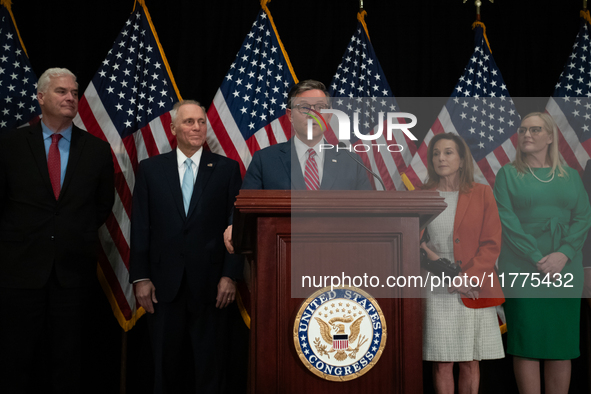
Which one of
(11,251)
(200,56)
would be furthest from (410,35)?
(11,251)

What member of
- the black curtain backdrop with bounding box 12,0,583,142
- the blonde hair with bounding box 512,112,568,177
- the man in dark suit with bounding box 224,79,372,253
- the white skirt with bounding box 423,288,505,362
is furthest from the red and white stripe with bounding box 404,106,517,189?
the man in dark suit with bounding box 224,79,372,253

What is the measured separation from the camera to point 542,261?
2.17m

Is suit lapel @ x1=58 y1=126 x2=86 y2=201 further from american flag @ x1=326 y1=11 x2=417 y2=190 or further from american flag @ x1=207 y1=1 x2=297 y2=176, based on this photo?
american flag @ x1=326 y1=11 x2=417 y2=190

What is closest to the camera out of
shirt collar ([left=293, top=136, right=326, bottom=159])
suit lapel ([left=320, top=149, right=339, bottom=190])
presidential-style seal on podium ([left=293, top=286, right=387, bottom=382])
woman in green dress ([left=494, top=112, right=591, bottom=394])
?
presidential-style seal on podium ([left=293, top=286, right=387, bottom=382])

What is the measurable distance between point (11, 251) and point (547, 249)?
2459mm

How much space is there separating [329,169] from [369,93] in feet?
4.56

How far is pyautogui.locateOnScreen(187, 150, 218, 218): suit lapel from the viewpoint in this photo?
93.3 inches

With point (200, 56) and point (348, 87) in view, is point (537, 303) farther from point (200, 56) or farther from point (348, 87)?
point (200, 56)

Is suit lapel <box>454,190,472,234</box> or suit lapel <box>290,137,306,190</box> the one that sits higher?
suit lapel <box>290,137,306,190</box>

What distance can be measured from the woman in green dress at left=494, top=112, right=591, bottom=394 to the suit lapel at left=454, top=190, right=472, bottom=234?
253mm

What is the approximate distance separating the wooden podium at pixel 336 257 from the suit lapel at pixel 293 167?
2.29ft

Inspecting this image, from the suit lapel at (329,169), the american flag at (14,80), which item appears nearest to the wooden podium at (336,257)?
the suit lapel at (329,169)

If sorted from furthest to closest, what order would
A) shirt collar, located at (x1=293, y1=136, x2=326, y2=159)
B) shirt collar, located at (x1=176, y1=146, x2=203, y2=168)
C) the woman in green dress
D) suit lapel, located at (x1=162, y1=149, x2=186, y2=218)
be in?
1. shirt collar, located at (x1=176, y1=146, x2=203, y2=168)
2. suit lapel, located at (x1=162, y1=149, x2=186, y2=218)
3. the woman in green dress
4. shirt collar, located at (x1=293, y1=136, x2=326, y2=159)

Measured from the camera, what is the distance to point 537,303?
2215mm
